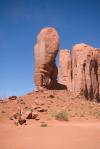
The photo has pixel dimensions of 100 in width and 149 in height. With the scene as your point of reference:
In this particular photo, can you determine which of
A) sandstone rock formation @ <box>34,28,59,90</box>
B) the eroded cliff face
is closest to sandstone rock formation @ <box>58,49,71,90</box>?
the eroded cliff face

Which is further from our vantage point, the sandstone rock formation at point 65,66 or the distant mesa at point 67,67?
the sandstone rock formation at point 65,66

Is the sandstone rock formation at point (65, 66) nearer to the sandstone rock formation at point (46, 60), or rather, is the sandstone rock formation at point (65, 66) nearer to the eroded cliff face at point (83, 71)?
the eroded cliff face at point (83, 71)

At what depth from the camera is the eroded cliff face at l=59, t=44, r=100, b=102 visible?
4089 centimetres

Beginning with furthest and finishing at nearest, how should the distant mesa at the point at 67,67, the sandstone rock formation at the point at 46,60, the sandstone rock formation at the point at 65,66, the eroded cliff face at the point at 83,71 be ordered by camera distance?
the sandstone rock formation at the point at 65,66 → the eroded cliff face at the point at 83,71 → the distant mesa at the point at 67,67 → the sandstone rock formation at the point at 46,60

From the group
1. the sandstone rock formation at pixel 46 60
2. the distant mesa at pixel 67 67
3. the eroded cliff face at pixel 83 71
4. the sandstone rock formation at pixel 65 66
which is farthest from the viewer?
the sandstone rock formation at pixel 65 66

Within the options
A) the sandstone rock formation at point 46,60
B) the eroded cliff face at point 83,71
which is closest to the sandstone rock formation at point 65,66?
the eroded cliff face at point 83,71

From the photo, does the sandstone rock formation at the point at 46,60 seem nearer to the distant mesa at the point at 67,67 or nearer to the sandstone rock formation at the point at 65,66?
the distant mesa at the point at 67,67

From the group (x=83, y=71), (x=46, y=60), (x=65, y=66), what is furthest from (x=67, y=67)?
(x=46, y=60)

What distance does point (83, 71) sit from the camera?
4138 cm

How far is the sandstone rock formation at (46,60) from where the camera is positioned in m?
36.1

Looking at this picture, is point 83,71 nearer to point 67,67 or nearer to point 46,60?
point 67,67

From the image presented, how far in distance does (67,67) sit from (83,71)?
445cm

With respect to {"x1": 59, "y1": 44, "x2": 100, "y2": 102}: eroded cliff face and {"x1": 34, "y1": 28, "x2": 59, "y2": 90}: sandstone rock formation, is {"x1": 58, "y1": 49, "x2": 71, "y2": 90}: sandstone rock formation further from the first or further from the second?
{"x1": 34, "y1": 28, "x2": 59, "y2": 90}: sandstone rock formation

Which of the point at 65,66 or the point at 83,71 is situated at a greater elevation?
the point at 65,66
